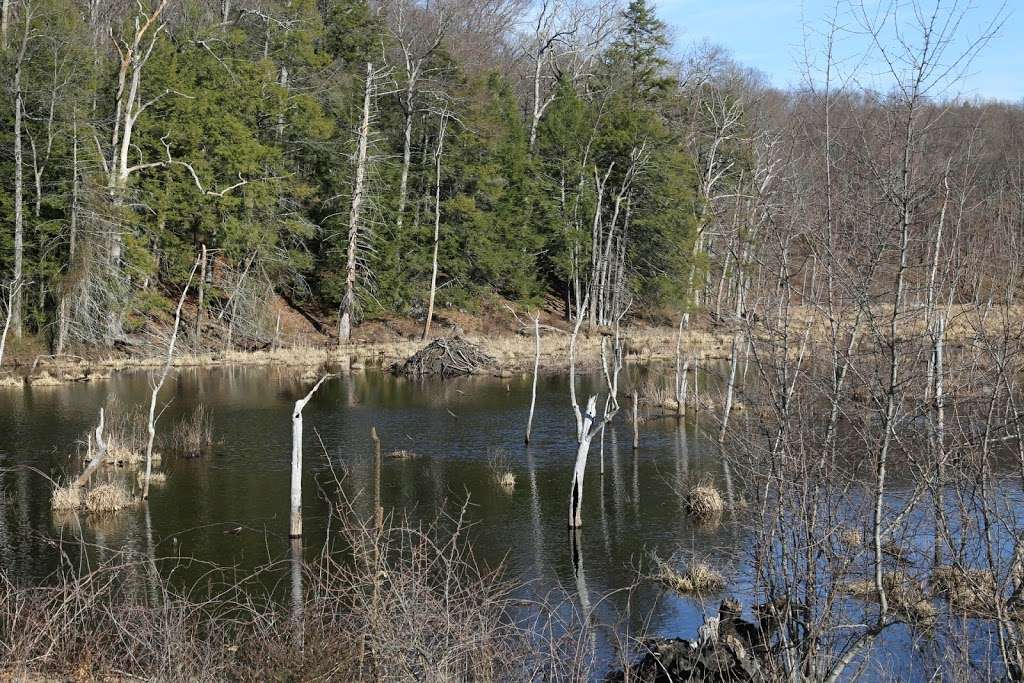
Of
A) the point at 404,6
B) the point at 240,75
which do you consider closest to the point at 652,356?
the point at 240,75

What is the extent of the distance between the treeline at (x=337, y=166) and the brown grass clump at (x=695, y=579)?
22694mm

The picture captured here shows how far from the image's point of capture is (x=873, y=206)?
8234 mm

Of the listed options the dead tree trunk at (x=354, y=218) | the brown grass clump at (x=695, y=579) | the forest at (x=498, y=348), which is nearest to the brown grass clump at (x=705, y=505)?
the forest at (x=498, y=348)

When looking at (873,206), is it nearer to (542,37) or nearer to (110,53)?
(110,53)

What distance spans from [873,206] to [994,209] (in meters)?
7.29

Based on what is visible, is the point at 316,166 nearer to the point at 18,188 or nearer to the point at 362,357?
the point at 362,357

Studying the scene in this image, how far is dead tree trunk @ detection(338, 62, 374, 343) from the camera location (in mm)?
46656

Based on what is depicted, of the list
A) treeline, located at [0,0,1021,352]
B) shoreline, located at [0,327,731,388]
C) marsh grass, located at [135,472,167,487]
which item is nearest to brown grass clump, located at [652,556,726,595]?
marsh grass, located at [135,472,167,487]

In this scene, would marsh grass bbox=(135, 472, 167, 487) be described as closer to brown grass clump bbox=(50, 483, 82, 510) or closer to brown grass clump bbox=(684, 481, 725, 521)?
brown grass clump bbox=(50, 483, 82, 510)

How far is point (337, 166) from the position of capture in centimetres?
4969

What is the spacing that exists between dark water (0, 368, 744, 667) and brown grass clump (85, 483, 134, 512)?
0.32 m

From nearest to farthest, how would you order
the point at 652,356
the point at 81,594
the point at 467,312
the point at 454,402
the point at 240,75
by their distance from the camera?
1. the point at 81,594
2. the point at 454,402
3. the point at 652,356
4. the point at 240,75
5. the point at 467,312

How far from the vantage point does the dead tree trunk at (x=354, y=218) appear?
46656 mm

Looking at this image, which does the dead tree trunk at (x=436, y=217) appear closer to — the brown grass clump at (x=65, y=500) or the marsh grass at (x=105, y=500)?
the marsh grass at (x=105, y=500)
